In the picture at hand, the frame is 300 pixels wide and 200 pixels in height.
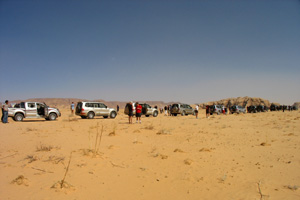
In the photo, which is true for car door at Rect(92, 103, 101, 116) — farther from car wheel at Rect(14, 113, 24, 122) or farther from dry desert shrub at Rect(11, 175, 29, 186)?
dry desert shrub at Rect(11, 175, 29, 186)

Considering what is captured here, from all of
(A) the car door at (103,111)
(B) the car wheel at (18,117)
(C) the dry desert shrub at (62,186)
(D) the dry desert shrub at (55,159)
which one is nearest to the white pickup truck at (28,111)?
(B) the car wheel at (18,117)

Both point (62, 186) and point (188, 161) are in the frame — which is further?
point (188, 161)

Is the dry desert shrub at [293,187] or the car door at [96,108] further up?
the car door at [96,108]

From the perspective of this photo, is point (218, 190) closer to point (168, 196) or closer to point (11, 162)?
point (168, 196)

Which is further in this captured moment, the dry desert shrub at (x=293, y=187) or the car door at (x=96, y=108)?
the car door at (x=96, y=108)

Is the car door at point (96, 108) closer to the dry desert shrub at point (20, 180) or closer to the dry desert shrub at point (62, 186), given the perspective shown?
the dry desert shrub at point (20, 180)

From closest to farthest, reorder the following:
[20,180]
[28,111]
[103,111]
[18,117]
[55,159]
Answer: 1. [20,180]
2. [55,159]
3. [18,117]
4. [28,111]
5. [103,111]

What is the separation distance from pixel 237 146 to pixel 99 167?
16.8 ft

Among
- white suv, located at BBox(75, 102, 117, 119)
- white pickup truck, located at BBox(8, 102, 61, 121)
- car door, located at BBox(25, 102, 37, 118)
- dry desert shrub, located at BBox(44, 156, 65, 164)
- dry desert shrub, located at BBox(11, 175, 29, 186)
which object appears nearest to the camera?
dry desert shrub, located at BBox(11, 175, 29, 186)

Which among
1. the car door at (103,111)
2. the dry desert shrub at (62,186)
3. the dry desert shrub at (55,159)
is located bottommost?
the dry desert shrub at (62,186)

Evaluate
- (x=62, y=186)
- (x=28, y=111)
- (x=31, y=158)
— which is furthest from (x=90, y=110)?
(x=62, y=186)

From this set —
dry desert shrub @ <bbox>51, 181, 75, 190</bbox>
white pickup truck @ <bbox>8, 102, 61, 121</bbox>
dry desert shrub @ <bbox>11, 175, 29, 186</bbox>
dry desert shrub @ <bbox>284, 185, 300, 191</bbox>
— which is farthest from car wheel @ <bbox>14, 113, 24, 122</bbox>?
dry desert shrub @ <bbox>284, 185, 300, 191</bbox>

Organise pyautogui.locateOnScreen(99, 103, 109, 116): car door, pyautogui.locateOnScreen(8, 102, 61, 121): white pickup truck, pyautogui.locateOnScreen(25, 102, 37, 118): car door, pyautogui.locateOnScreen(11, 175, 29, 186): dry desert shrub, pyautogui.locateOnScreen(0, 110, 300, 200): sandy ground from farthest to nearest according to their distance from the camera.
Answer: pyautogui.locateOnScreen(99, 103, 109, 116): car door
pyautogui.locateOnScreen(25, 102, 37, 118): car door
pyautogui.locateOnScreen(8, 102, 61, 121): white pickup truck
pyautogui.locateOnScreen(11, 175, 29, 186): dry desert shrub
pyautogui.locateOnScreen(0, 110, 300, 200): sandy ground

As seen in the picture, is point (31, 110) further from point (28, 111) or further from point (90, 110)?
point (90, 110)
